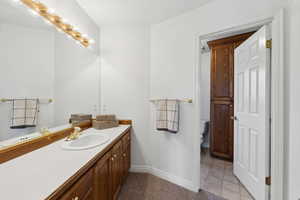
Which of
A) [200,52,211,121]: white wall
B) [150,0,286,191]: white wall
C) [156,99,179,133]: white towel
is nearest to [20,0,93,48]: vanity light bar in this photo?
[150,0,286,191]: white wall

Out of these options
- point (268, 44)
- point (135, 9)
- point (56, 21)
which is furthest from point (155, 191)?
point (135, 9)

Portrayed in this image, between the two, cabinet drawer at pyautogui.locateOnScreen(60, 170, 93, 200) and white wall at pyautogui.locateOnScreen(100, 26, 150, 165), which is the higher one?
white wall at pyautogui.locateOnScreen(100, 26, 150, 165)

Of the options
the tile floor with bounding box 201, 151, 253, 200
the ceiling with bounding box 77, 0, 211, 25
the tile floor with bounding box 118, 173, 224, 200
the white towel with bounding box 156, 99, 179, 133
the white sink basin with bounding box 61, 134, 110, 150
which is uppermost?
the ceiling with bounding box 77, 0, 211, 25

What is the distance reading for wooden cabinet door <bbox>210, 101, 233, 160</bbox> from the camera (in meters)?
2.55

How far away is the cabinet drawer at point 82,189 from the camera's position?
2.41 ft

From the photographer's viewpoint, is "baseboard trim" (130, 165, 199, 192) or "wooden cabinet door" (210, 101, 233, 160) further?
"wooden cabinet door" (210, 101, 233, 160)

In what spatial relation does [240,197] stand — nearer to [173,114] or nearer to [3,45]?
[173,114]

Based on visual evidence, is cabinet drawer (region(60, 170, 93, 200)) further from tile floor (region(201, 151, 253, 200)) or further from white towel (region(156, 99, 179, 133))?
tile floor (region(201, 151, 253, 200))

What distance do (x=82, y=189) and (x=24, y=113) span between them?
0.82 metres

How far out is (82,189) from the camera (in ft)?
2.80

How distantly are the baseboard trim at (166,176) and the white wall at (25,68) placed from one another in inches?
59.2

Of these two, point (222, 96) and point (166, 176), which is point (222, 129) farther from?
point (166, 176)

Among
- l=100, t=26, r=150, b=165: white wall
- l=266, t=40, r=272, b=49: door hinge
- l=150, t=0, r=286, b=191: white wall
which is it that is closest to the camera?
l=266, t=40, r=272, b=49: door hinge

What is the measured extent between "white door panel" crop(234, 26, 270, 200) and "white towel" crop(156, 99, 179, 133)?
93 cm
